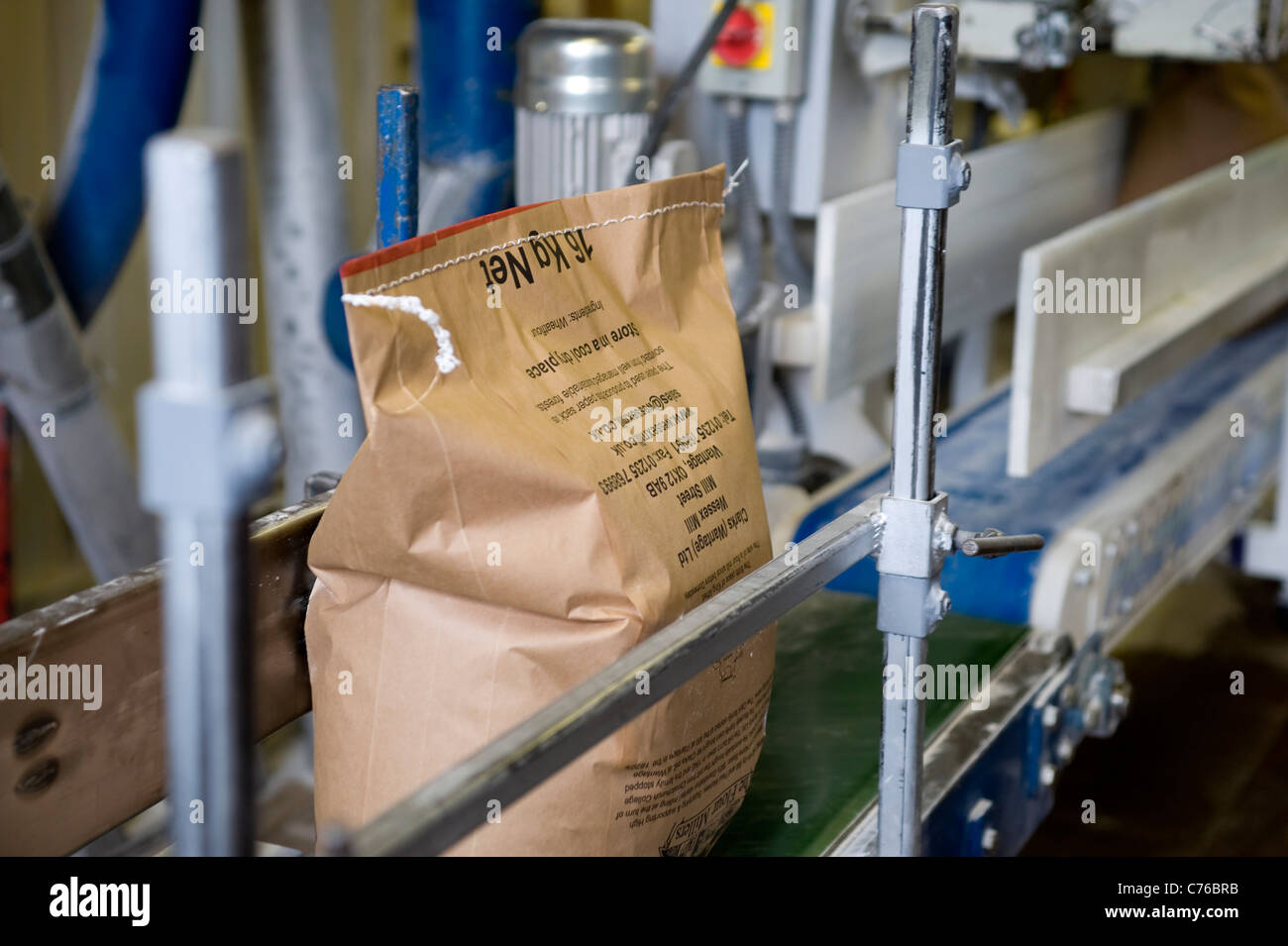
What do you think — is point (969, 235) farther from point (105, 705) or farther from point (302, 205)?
point (105, 705)

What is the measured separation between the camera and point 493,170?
1912mm

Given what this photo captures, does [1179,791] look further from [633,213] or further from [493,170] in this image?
[633,213]

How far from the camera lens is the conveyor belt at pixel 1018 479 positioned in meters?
1.53

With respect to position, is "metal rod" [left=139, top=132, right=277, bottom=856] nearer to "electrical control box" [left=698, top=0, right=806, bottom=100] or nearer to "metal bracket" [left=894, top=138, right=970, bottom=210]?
"metal bracket" [left=894, top=138, right=970, bottom=210]

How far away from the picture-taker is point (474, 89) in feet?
6.21

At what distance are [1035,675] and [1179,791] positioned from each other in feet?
3.38

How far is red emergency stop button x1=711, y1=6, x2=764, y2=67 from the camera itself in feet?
5.90

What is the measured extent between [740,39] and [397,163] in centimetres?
94

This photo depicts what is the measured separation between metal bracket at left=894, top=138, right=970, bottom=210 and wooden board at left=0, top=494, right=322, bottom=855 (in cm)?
44

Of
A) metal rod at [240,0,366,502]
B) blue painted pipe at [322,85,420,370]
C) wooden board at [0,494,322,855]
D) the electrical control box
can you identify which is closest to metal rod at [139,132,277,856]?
wooden board at [0,494,322,855]

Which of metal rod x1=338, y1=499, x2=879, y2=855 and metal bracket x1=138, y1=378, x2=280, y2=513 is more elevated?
metal bracket x1=138, y1=378, x2=280, y2=513

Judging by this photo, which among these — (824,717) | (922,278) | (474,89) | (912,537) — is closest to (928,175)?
(922,278)
